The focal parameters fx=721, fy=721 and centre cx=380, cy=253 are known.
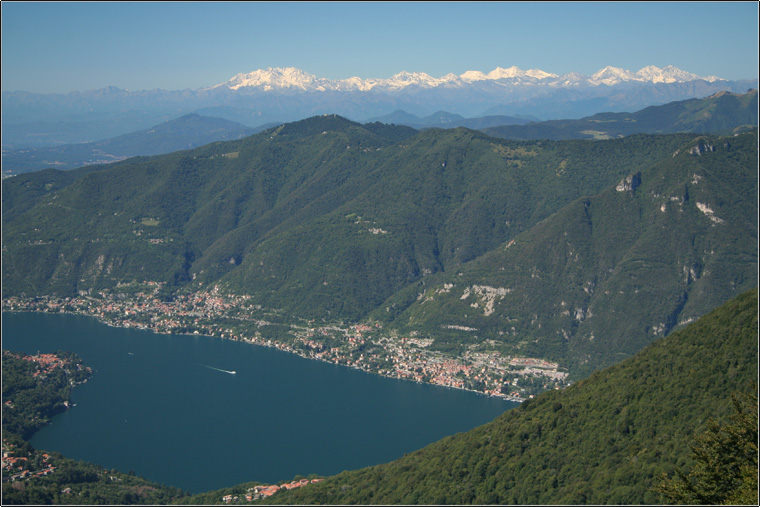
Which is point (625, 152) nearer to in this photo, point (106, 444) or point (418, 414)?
point (418, 414)

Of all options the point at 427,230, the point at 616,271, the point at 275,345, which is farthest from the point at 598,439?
the point at 427,230

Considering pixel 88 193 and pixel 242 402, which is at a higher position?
pixel 88 193

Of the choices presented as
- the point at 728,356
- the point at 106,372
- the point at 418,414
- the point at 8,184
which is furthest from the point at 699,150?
the point at 8,184

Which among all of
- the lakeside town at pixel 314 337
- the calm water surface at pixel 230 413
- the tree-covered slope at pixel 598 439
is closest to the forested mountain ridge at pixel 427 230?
the lakeside town at pixel 314 337

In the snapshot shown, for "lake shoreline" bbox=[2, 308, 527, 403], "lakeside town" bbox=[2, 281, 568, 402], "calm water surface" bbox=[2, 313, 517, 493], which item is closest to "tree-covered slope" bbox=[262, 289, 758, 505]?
"calm water surface" bbox=[2, 313, 517, 493]

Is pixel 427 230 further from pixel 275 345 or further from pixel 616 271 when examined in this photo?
pixel 616 271

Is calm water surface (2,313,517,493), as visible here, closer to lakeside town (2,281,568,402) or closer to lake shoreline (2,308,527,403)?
lake shoreline (2,308,527,403)
